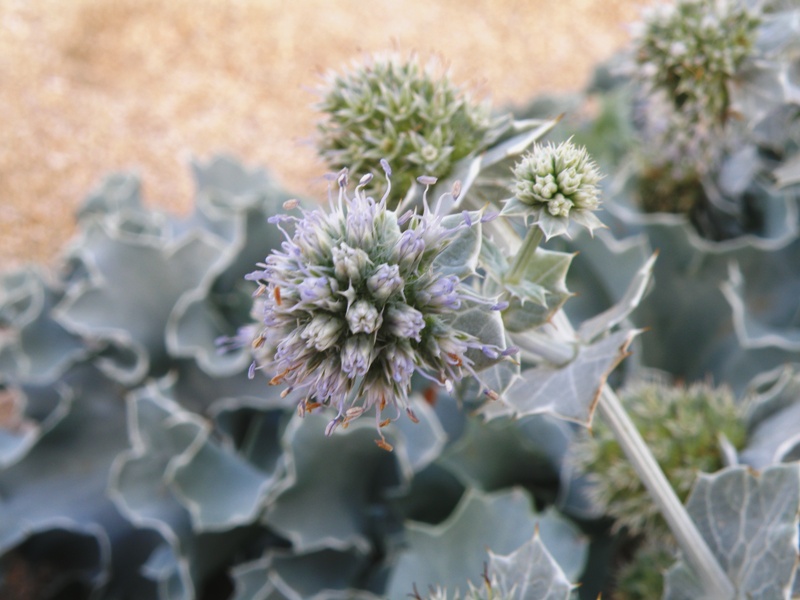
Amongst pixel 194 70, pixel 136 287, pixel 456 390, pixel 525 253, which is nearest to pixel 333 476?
pixel 456 390

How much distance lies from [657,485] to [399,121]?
1.41ft

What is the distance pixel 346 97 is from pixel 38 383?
3.55ft

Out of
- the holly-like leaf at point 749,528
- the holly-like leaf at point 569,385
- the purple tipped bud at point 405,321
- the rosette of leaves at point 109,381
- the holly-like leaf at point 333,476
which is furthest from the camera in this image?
the rosette of leaves at point 109,381

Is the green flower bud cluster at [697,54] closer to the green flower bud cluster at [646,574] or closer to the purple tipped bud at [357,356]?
the green flower bud cluster at [646,574]

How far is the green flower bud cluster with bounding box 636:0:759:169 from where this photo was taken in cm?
104

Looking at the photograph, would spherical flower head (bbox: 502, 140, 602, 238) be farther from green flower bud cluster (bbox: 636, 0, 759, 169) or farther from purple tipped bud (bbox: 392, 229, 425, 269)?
green flower bud cluster (bbox: 636, 0, 759, 169)

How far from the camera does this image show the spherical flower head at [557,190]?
60 cm

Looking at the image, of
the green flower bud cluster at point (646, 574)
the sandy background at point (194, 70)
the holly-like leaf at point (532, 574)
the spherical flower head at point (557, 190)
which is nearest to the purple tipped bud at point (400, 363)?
the spherical flower head at point (557, 190)

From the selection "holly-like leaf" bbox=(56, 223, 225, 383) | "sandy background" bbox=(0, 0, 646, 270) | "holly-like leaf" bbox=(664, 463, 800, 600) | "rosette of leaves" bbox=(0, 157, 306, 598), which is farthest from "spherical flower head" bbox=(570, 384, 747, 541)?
"sandy background" bbox=(0, 0, 646, 270)

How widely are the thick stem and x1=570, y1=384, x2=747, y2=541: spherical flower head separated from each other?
0.59ft

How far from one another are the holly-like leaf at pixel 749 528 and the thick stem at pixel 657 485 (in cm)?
5

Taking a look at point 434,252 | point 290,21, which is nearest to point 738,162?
point 434,252

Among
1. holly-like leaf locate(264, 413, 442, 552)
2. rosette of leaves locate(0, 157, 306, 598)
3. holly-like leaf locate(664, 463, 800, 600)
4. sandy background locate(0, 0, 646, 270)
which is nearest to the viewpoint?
holly-like leaf locate(664, 463, 800, 600)

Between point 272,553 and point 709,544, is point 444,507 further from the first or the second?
point 709,544
